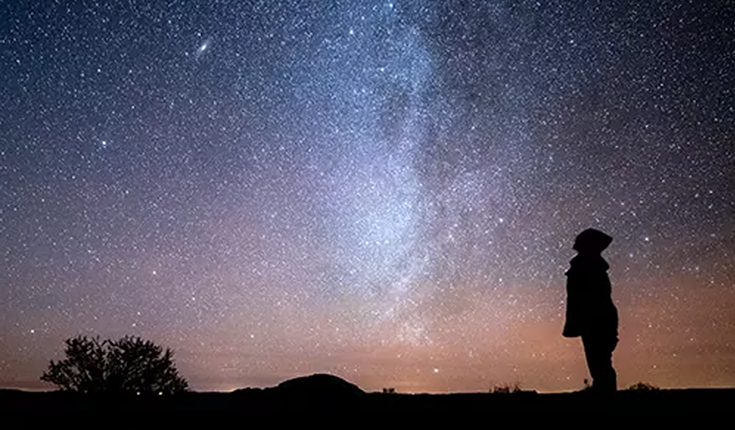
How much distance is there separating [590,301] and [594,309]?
10 centimetres

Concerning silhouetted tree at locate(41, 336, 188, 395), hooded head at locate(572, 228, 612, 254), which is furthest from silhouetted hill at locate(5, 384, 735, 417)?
silhouetted tree at locate(41, 336, 188, 395)

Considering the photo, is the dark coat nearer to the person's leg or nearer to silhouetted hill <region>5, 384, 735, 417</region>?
the person's leg

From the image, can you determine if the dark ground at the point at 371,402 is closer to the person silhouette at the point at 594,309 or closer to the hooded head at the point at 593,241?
the person silhouette at the point at 594,309

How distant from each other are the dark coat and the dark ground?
180 centimetres

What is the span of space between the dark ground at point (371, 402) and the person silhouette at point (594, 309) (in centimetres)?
178

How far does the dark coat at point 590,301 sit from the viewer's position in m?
7.71

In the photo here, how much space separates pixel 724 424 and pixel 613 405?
849mm

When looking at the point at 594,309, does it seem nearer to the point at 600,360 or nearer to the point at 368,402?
the point at 600,360

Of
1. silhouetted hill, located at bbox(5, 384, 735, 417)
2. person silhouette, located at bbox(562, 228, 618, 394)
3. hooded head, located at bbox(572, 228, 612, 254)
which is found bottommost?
silhouetted hill, located at bbox(5, 384, 735, 417)

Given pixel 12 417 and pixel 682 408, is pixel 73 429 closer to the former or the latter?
pixel 12 417

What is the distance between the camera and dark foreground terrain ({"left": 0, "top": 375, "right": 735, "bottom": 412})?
5.02 m

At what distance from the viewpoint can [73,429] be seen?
14.5 ft

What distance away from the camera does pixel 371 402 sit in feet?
17.5

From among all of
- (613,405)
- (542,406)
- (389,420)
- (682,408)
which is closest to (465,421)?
(389,420)
